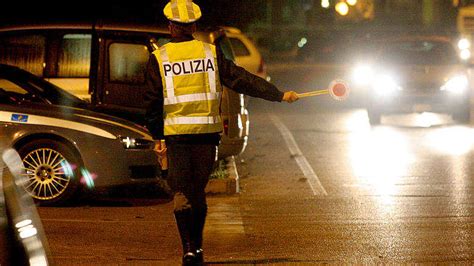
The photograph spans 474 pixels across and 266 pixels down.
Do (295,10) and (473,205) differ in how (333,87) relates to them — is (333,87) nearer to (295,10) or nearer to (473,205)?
(473,205)

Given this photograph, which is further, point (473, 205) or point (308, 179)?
point (308, 179)

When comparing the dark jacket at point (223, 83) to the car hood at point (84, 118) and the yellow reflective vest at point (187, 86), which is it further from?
the car hood at point (84, 118)

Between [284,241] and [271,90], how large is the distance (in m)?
1.84

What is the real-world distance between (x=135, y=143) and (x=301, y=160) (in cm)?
421

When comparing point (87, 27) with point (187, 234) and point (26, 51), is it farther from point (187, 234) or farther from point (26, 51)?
point (187, 234)

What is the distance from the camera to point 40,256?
5.02 metres

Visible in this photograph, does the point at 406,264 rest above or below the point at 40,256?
below

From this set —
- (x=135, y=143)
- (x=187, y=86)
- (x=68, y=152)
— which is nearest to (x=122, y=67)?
(x=135, y=143)

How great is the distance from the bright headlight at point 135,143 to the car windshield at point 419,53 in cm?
1022

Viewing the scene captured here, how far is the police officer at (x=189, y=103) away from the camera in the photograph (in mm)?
7543

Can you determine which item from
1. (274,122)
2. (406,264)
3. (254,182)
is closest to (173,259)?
(406,264)

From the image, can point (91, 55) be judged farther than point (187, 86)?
Yes

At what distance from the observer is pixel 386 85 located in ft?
66.6

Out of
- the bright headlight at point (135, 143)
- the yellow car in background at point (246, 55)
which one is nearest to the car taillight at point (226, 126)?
the bright headlight at point (135, 143)
